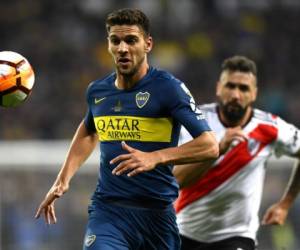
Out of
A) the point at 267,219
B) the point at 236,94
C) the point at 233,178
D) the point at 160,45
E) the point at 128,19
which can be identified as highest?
the point at 128,19

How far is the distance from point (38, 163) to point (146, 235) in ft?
20.7

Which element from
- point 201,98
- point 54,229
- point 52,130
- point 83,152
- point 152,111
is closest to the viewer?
point 152,111

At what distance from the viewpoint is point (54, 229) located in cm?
1173

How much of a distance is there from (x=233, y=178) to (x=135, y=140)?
4.51 ft

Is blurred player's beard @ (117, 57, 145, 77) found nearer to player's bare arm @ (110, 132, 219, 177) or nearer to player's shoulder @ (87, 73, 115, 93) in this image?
player's shoulder @ (87, 73, 115, 93)

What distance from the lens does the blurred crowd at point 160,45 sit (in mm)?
16531

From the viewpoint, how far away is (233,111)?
692 cm

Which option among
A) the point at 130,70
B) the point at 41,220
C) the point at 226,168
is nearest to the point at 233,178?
the point at 226,168

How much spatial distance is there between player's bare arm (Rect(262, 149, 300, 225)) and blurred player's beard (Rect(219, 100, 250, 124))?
1.97 feet

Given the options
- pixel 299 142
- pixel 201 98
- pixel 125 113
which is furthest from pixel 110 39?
pixel 201 98

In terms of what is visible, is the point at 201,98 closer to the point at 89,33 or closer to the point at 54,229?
the point at 89,33

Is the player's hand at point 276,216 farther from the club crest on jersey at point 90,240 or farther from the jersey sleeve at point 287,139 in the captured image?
the club crest on jersey at point 90,240

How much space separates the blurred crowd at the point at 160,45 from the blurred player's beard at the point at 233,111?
912 cm

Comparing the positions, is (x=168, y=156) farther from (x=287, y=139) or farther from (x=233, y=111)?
(x=287, y=139)
